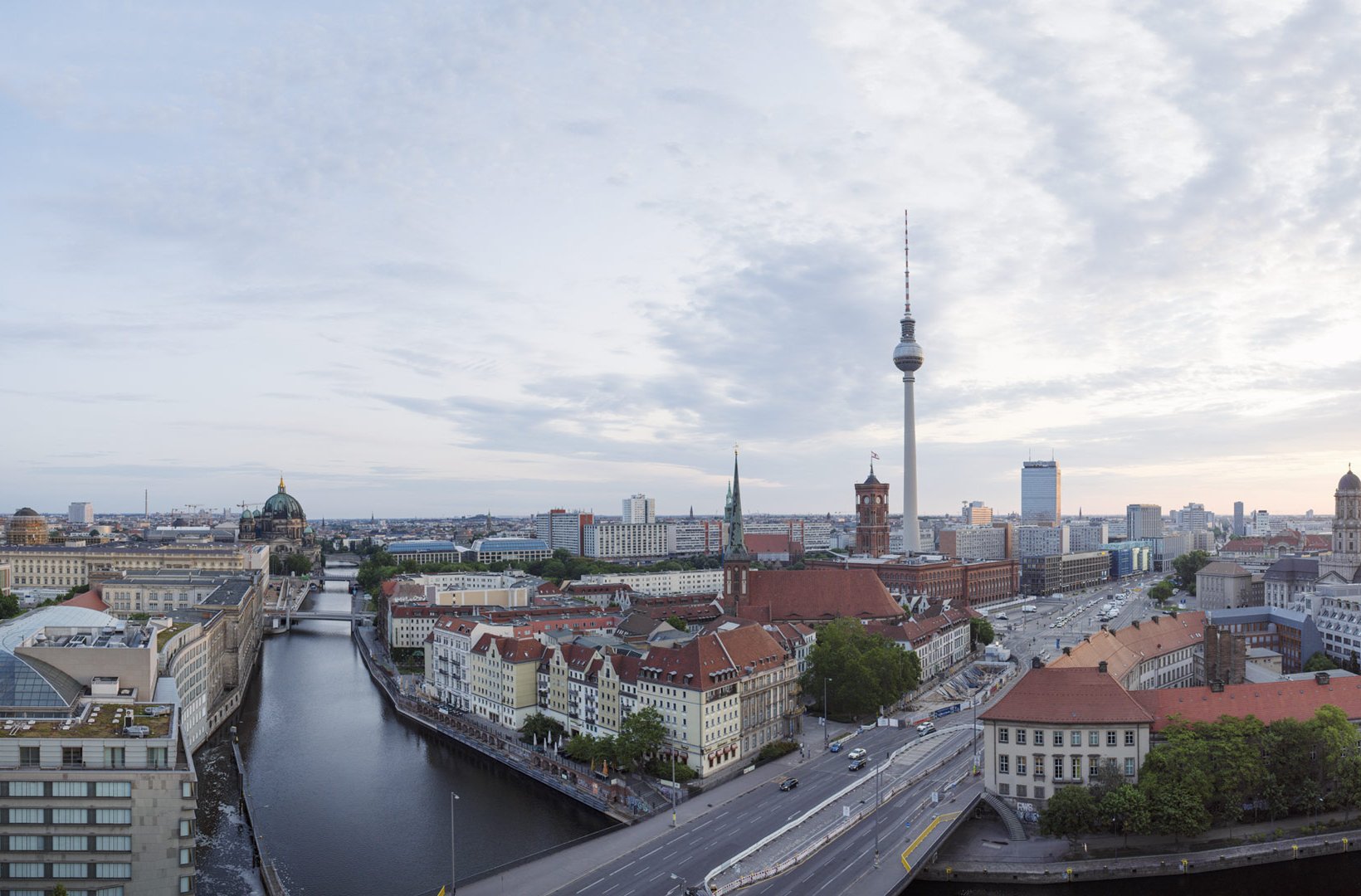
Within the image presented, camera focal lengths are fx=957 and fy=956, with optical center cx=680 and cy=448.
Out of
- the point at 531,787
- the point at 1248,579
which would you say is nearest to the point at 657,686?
the point at 531,787

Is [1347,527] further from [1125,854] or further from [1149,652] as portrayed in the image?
[1125,854]

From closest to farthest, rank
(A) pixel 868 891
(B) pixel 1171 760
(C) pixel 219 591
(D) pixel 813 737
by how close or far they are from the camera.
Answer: (A) pixel 868 891, (B) pixel 1171 760, (D) pixel 813 737, (C) pixel 219 591

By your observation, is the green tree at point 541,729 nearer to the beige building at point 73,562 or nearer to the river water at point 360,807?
the river water at point 360,807

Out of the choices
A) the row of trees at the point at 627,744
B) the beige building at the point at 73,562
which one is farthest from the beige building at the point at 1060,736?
A: the beige building at the point at 73,562

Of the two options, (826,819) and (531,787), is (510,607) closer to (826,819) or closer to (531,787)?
(531,787)

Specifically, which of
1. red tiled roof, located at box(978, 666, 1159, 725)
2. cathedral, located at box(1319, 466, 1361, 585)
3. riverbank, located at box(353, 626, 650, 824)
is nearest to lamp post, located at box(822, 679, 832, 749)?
riverbank, located at box(353, 626, 650, 824)

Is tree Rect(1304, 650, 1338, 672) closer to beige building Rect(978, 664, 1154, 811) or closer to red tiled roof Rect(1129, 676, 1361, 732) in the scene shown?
red tiled roof Rect(1129, 676, 1361, 732)
